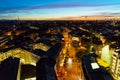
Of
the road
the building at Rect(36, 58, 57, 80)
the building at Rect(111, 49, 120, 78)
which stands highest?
the building at Rect(36, 58, 57, 80)

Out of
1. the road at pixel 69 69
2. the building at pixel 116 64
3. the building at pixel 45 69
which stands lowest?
the road at pixel 69 69

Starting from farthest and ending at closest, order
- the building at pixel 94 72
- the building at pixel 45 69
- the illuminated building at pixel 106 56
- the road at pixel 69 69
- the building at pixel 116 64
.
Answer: the illuminated building at pixel 106 56
the road at pixel 69 69
the building at pixel 116 64
the building at pixel 94 72
the building at pixel 45 69

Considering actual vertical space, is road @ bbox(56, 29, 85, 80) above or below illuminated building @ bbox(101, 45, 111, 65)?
below

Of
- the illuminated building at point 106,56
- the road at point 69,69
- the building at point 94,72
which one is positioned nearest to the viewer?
the building at point 94,72

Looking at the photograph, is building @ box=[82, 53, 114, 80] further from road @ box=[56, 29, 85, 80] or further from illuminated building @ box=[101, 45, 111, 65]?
illuminated building @ box=[101, 45, 111, 65]

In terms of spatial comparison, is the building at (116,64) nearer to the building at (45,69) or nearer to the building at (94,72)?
the building at (94,72)

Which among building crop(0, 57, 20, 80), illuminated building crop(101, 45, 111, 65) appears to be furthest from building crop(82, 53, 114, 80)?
building crop(0, 57, 20, 80)

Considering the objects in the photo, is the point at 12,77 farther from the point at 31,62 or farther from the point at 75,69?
the point at 75,69

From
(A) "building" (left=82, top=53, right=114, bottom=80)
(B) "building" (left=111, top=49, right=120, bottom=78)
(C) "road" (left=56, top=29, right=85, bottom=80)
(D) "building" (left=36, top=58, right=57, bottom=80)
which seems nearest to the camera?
(D) "building" (left=36, top=58, right=57, bottom=80)

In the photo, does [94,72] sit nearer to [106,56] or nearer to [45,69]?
[45,69]

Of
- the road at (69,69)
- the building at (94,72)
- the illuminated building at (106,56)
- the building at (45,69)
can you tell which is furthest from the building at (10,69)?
the illuminated building at (106,56)

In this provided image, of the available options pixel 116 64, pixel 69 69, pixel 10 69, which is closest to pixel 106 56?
pixel 116 64

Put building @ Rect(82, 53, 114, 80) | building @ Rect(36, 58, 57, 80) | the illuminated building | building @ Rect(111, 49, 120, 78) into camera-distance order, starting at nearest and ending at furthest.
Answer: building @ Rect(36, 58, 57, 80)
building @ Rect(82, 53, 114, 80)
building @ Rect(111, 49, 120, 78)
the illuminated building
